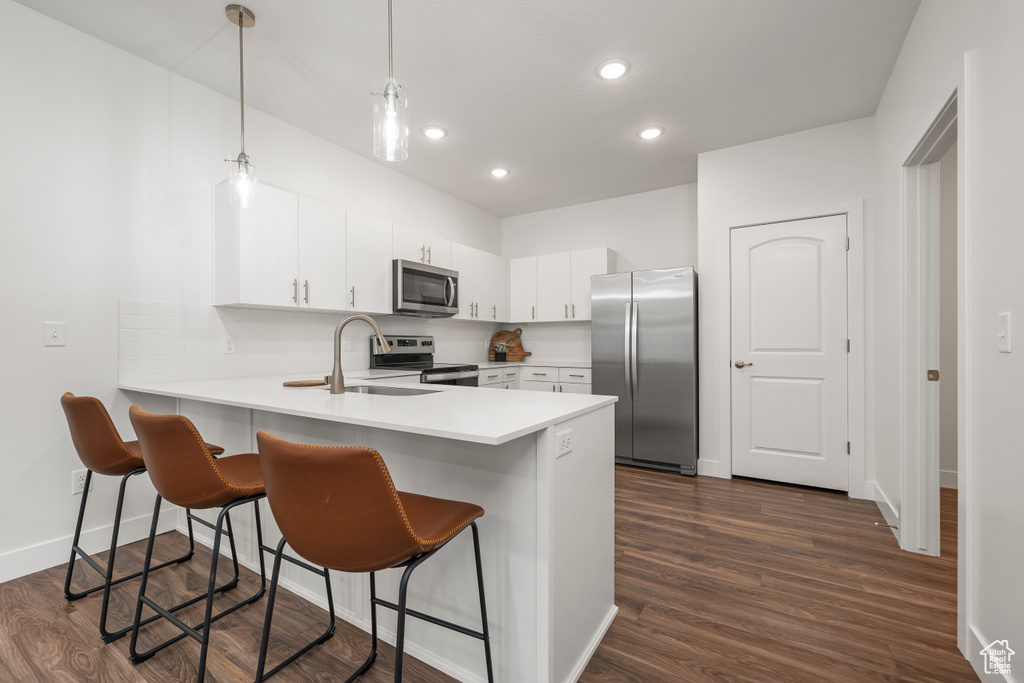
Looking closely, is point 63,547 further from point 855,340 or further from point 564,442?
point 855,340

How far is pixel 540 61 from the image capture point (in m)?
2.51

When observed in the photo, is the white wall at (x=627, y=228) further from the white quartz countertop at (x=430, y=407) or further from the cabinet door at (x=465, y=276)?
the white quartz countertop at (x=430, y=407)

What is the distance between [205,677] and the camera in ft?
4.76

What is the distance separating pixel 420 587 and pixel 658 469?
2781 millimetres

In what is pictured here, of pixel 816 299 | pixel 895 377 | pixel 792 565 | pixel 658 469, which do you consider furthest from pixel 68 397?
pixel 816 299

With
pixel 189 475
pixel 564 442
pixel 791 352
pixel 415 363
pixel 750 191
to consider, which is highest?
pixel 750 191

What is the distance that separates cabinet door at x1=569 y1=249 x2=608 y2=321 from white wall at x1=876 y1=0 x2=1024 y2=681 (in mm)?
2915

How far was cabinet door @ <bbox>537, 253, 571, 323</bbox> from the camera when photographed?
15.6 feet

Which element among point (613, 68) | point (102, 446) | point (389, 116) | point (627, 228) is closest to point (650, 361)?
point (627, 228)

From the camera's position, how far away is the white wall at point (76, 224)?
2102 millimetres

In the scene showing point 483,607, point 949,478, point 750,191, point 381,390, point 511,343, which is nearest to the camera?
point 483,607

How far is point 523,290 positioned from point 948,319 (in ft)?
11.7

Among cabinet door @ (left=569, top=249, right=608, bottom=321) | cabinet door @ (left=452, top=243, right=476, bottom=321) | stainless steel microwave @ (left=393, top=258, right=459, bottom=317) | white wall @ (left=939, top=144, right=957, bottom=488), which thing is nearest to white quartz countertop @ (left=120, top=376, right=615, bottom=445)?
stainless steel microwave @ (left=393, top=258, right=459, bottom=317)

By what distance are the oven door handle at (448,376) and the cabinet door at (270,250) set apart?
44.3 inches
